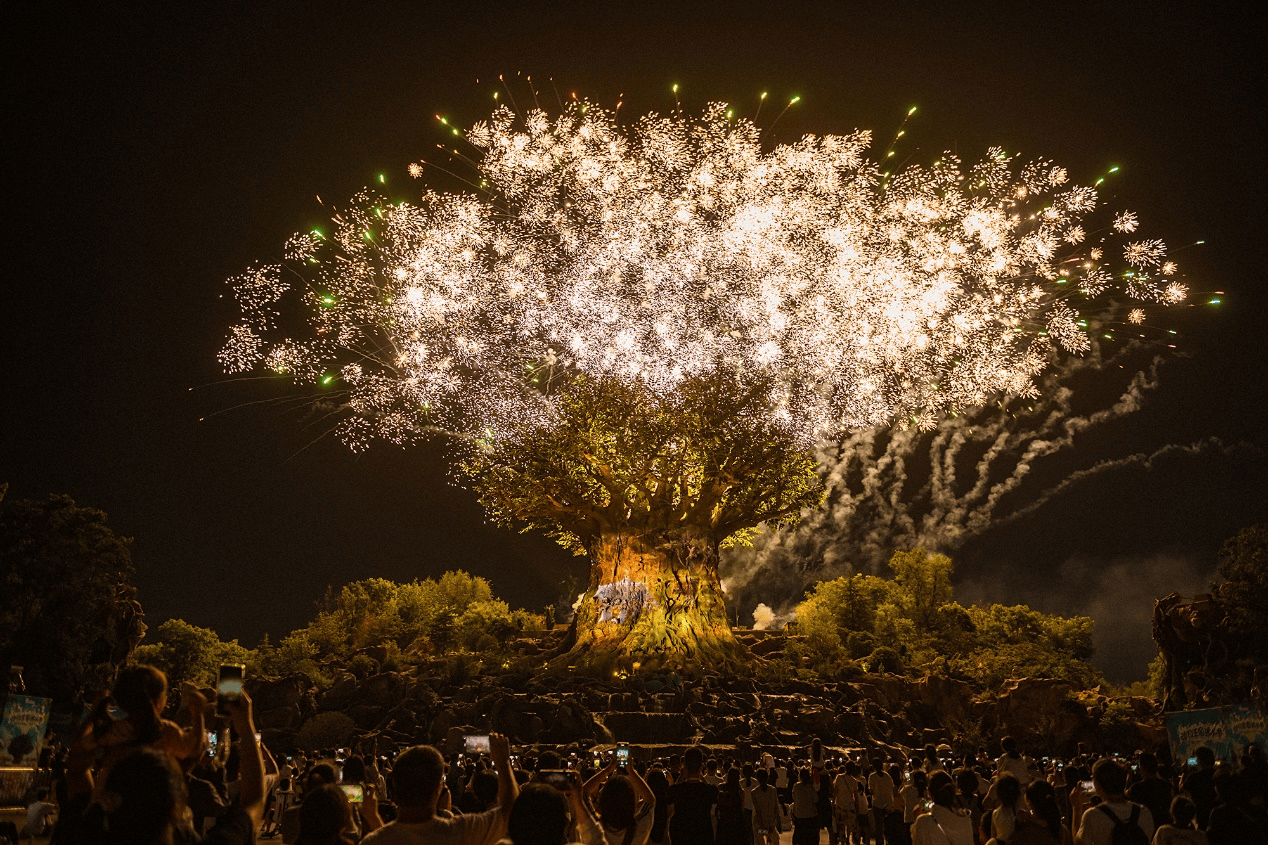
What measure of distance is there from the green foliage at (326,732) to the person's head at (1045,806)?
26531 millimetres

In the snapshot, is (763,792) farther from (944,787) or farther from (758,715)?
(758,715)

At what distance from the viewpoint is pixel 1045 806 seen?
6566 mm

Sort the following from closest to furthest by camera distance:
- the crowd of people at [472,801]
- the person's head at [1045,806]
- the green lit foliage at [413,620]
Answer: the crowd of people at [472,801] → the person's head at [1045,806] → the green lit foliage at [413,620]

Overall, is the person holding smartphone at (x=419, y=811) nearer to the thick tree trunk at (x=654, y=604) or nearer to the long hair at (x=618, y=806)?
the long hair at (x=618, y=806)

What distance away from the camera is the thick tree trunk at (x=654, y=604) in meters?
36.0

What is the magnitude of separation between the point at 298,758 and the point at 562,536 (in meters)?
19.8

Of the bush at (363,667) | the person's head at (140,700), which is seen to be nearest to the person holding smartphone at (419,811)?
the person's head at (140,700)

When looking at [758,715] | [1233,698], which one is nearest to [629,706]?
[758,715]

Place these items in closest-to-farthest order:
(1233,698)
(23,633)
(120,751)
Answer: (120,751)
(1233,698)
(23,633)

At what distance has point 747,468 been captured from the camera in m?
37.3

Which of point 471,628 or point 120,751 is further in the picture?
point 471,628

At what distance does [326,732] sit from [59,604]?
18424 mm

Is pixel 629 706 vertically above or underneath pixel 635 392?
underneath

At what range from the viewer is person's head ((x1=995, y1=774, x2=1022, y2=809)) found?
7789 millimetres
